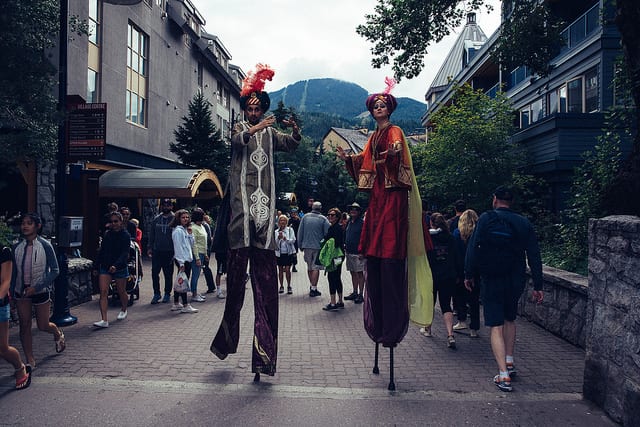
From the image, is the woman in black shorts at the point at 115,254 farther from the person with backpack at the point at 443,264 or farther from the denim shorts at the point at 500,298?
the denim shorts at the point at 500,298

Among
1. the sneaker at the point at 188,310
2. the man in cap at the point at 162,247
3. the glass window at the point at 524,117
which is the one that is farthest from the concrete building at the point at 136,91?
the glass window at the point at 524,117

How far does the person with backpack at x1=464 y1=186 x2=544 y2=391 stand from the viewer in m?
5.07

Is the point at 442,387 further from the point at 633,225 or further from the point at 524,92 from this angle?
the point at 524,92

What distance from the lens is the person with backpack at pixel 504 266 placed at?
5.07m

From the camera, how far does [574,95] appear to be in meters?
19.6


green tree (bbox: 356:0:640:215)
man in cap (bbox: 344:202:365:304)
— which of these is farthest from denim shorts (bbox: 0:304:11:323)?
green tree (bbox: 356:0:640:215)

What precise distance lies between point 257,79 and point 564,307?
5081mm

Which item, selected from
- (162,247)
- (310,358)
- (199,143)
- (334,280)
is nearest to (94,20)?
(199,143)

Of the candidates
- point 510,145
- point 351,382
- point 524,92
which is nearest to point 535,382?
point 351,382

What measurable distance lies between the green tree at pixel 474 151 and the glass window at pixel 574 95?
2795 mm

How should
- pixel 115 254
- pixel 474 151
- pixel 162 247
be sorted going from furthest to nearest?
pixel 474 151, pixel 162 247, pixel 115 254

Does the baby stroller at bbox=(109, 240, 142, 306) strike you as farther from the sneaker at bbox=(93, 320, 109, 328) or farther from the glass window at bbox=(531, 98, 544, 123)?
the glass window at bbox=(531, 98, 544, 123)

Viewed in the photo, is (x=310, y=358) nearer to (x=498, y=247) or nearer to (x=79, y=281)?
(x=498, y=247)

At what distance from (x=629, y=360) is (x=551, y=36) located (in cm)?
880
